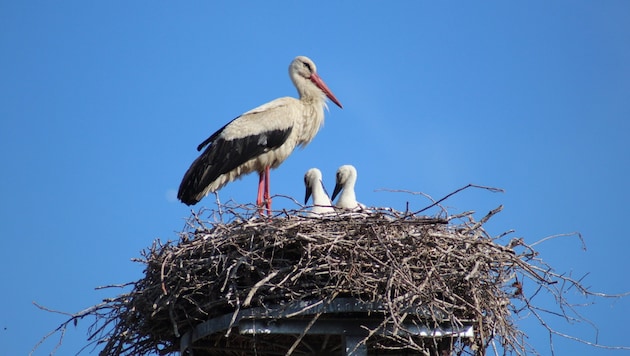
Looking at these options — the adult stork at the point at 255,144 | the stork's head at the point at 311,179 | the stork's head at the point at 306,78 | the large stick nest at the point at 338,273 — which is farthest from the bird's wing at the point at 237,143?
the large stick nest at the point at 338,273

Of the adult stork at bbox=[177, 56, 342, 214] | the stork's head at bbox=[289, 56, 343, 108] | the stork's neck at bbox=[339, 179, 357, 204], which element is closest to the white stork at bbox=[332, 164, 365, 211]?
the stork's neck at bbox=[339, 179, 357, 204]

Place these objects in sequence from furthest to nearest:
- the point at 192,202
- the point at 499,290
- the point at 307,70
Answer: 1. the point at 307,70
2. the point at 192,202
3. the point at 499,290

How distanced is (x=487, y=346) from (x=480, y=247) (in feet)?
1.88

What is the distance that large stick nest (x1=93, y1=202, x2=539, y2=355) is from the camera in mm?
6020

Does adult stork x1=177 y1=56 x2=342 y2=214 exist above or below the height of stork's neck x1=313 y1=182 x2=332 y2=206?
above

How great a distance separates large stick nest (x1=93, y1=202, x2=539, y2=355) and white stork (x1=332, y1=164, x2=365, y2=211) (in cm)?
123

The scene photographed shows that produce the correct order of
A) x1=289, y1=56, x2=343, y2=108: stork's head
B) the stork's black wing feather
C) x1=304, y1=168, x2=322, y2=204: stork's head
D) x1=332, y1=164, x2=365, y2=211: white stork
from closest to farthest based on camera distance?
x1=332, y1=164, x2=365, y2=211: white stork → x1=304, y1=168, x2=322, y2=204: stork's head → the stork's black wing feather → x1=289, y1=56, x2=343, y2=108: stork's head

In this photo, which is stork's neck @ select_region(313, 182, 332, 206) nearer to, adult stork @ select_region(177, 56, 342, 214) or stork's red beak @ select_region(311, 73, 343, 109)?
adult stork @ select_region(177, 56, 342, 214)

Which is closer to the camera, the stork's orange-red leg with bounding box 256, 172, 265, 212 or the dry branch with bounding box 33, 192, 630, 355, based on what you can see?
the dry branch with bounding box 33, 192, 630, 355

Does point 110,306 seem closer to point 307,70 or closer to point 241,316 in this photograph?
point 241,316

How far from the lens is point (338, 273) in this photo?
6.00 meters

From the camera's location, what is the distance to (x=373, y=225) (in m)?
6.16

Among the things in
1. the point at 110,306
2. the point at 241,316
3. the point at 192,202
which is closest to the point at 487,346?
the point at 241,316

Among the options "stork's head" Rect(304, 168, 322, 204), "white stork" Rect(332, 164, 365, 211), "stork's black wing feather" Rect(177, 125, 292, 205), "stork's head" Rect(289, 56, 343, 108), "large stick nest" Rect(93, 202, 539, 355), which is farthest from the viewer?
"stork's head" Rect(289, 56, 343, 108)
